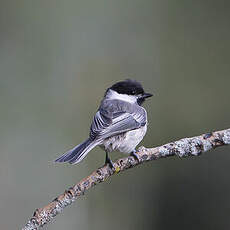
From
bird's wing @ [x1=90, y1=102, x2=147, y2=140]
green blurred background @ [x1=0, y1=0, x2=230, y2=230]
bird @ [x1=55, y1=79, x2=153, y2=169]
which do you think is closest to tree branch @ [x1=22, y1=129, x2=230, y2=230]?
A: bird @ [x1=55, y1=79, x2=153, y2=169]

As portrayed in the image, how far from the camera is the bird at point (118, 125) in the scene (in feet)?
8.31

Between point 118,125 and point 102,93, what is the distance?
1.86 meters

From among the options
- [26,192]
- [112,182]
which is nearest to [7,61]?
[26,192]

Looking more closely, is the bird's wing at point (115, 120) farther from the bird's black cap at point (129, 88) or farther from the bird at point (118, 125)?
the bird's black cap at point (129, 88)

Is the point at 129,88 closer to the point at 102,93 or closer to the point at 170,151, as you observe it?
the point at 170,151

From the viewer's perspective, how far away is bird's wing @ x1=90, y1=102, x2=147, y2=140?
266cm

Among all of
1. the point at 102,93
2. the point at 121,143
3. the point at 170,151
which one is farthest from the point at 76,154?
the point at 102,93

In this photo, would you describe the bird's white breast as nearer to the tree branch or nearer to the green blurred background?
the tree branch

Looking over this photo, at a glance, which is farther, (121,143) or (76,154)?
(121,143)

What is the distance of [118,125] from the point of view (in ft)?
9.18

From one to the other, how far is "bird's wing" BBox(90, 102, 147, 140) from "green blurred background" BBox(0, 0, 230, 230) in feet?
3.69

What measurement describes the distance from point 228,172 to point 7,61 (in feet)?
8.80

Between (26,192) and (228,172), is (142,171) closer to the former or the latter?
(228,172)

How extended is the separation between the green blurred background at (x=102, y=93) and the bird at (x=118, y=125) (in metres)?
1.02
